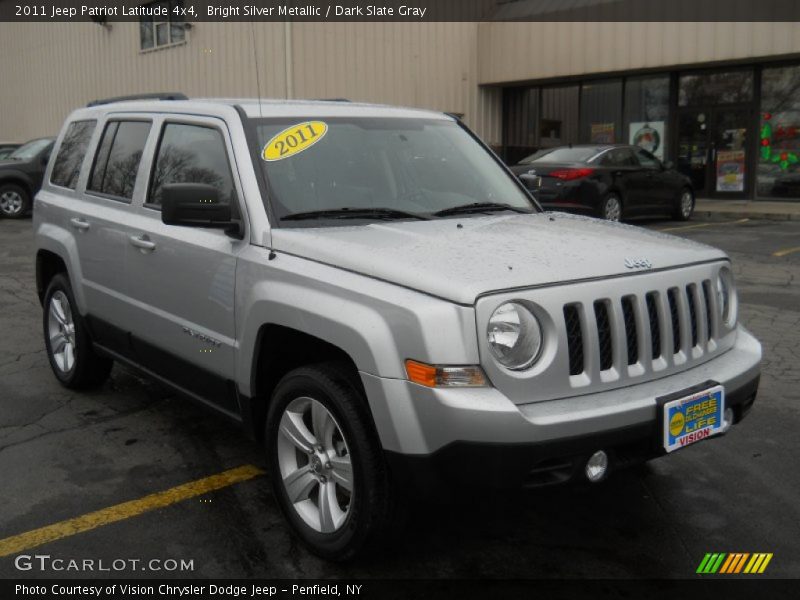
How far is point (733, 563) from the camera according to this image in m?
3.32

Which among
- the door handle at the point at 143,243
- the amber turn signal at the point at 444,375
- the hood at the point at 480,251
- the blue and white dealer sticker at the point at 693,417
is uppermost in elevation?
the hood at the point at 480,251

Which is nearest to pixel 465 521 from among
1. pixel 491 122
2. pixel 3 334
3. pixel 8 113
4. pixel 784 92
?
pixel 3 334

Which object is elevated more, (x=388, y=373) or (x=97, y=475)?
(x=388, y=373)

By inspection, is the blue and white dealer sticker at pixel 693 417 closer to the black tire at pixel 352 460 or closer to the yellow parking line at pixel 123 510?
the black tire at pixel 352 460

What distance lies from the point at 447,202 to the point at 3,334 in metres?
4.80

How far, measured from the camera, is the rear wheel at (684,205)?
53.3 feet

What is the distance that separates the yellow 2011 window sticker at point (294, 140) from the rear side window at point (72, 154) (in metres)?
1.87

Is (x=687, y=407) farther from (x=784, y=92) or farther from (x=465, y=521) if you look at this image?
(x=784, y=92)

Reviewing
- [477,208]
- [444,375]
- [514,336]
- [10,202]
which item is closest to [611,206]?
[477,208]

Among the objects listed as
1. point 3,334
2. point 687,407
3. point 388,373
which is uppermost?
point 388,373

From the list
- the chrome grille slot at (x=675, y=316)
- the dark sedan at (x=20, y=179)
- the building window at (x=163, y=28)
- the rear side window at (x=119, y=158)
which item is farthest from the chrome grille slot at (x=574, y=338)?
the building window at (x=163, y=28)

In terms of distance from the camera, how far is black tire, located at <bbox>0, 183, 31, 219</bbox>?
17500 millimetres

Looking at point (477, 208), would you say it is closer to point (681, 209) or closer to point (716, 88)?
point (681, 209)

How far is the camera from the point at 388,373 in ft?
9.53
